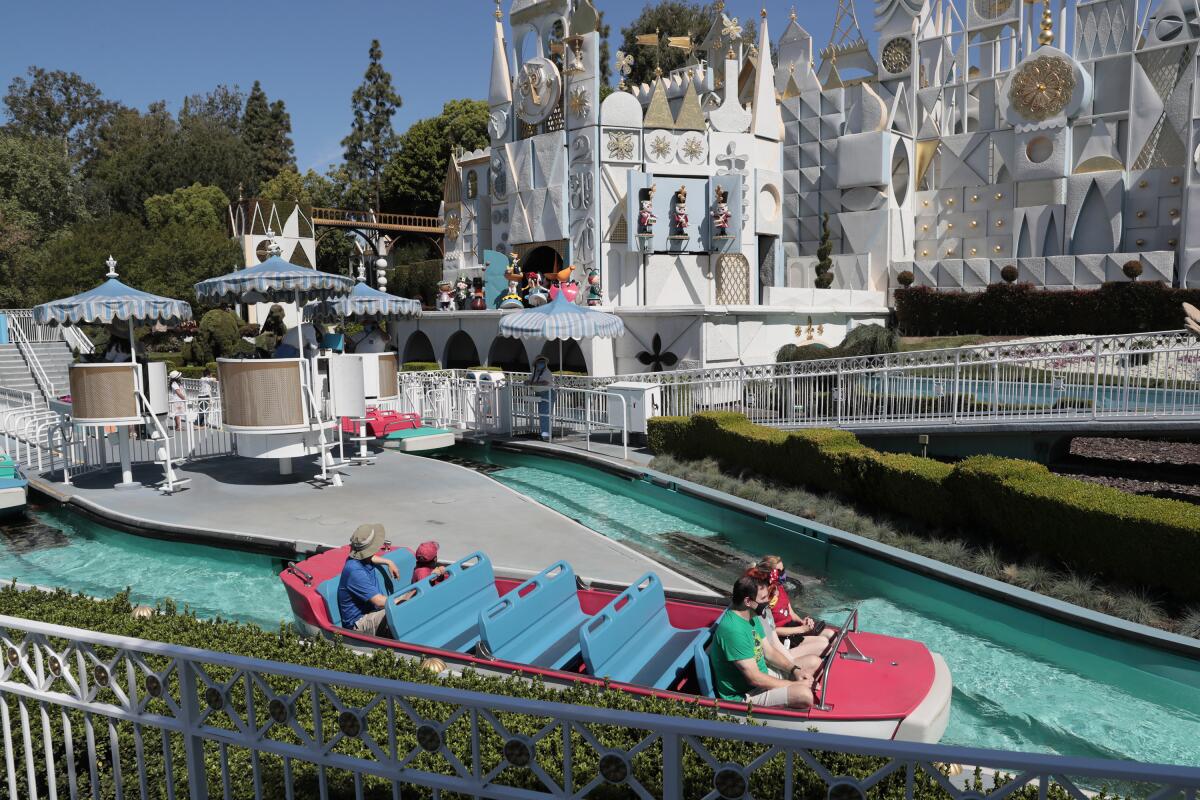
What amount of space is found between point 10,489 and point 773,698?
452 inches

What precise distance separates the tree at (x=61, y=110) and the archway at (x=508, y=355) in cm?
5522

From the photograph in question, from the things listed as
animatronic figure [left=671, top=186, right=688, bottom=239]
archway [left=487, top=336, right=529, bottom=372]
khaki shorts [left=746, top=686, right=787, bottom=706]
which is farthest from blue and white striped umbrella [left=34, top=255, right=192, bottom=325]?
animatronic figure [left=671, top=186, right=688, bottom=239]

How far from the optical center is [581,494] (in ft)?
45.7

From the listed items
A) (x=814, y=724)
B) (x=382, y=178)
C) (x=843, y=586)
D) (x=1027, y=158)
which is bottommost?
(x=843, y=586)

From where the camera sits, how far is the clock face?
28422 mm

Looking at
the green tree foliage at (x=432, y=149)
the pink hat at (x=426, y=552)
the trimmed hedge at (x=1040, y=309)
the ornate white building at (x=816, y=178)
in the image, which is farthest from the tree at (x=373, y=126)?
the pink hat at (x=426, y=552)

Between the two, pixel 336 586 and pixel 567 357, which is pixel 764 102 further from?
pixel 336 586

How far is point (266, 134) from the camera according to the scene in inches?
2677

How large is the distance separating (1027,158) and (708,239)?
45.9 feet

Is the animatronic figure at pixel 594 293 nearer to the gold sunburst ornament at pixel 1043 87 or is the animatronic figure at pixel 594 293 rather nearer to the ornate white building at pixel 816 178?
the ornate white building at pixel 816 178

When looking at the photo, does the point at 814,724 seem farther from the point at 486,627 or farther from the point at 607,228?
the point at 607,228

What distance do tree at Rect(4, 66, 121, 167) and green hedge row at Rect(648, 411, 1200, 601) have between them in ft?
232

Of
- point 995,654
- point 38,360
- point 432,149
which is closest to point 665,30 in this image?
point 432,149

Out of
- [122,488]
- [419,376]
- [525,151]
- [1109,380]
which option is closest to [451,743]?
[122,488]
